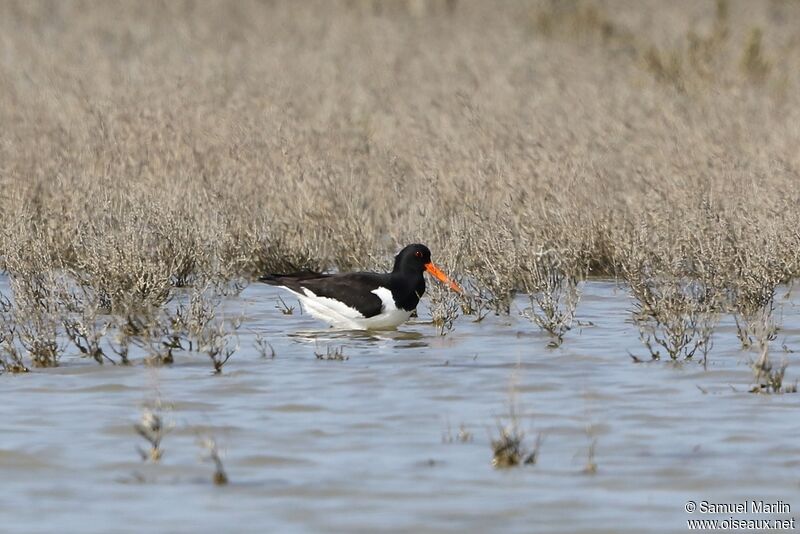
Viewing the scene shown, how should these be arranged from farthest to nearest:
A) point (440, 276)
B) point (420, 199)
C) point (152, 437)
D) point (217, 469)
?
point (420, 199)
point (440, 276)
point (152, 437)
point (217, 469)

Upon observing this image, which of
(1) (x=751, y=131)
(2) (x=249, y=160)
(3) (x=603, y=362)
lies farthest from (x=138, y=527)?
(1) (x=751, y=131)

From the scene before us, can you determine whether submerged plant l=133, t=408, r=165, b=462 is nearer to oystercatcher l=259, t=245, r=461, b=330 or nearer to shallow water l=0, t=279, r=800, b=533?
shallow water l=0, t=279, r=800, b=533

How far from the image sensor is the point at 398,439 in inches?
265

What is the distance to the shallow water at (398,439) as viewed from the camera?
555 cm

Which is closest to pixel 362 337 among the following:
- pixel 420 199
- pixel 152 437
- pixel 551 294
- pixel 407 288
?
pixel 407 288

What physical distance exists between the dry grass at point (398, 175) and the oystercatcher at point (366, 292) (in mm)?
244

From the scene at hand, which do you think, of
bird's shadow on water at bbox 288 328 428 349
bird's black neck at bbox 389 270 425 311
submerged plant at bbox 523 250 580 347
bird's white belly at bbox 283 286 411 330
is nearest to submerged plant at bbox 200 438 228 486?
bird's shadow on water at bbox 288 328 428 349

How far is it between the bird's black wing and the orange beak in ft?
1.01

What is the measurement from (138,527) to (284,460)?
3.62ft

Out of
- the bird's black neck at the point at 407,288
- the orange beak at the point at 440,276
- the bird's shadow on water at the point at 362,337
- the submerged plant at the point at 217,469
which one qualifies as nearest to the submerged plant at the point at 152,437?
the submerged plant at the point at 217,469

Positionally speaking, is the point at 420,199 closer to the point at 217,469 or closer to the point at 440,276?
the point at 440,276

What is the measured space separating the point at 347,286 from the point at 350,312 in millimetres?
184

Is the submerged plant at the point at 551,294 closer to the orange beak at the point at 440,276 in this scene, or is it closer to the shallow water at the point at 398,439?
the shallow water at the point at 398,439

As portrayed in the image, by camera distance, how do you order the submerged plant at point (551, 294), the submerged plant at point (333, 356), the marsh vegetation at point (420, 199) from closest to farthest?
1. the submerged plant at point (333, 356)
2. the marsh vegetation at point (420, 199)
3. the submerged plant at point (551, 294)
